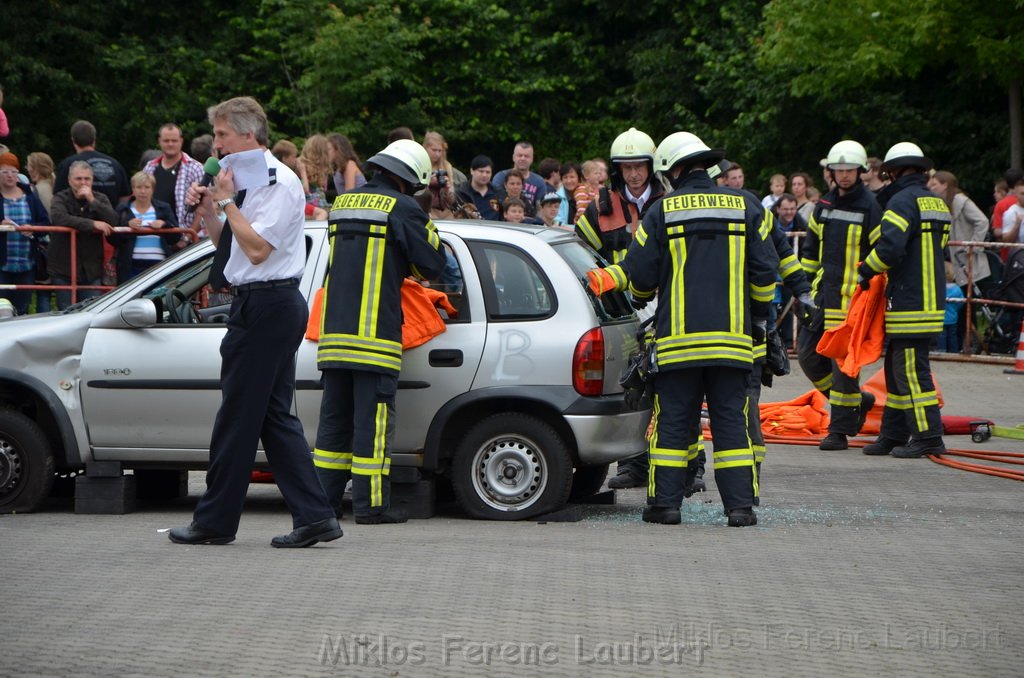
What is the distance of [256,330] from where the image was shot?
7039 mm

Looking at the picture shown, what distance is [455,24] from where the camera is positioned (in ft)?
102

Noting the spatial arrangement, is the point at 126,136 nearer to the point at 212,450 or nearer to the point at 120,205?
the point at 120,205

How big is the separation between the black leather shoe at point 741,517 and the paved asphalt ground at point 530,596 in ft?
0.24

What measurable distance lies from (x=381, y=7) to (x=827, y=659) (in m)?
24.2

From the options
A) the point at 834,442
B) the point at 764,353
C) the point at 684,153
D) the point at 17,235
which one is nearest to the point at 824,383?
the point at 834,442

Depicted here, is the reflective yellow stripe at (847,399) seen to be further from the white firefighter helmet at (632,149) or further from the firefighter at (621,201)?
the white firefighter helmet at (632,149)

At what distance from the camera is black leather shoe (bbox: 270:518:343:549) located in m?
7.34

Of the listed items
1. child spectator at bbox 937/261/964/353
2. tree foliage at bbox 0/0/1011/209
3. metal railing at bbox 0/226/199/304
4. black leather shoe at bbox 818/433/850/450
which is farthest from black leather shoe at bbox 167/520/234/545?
tree foliage at bbox 0/0/1011/209

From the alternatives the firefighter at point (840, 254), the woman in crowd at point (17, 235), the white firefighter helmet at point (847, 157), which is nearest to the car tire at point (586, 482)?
the firefighter at point (840, 254)

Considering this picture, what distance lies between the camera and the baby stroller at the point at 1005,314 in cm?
1733

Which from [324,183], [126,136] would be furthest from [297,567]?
[126,136]

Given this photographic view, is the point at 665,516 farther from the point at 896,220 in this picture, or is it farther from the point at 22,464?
the point at 896,220

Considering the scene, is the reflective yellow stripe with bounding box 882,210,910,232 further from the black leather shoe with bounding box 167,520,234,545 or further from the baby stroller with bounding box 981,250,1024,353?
the baby stroller with bounding box 981,250,1024,353

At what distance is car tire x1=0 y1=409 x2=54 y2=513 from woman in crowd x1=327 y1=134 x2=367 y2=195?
4.37 metres
